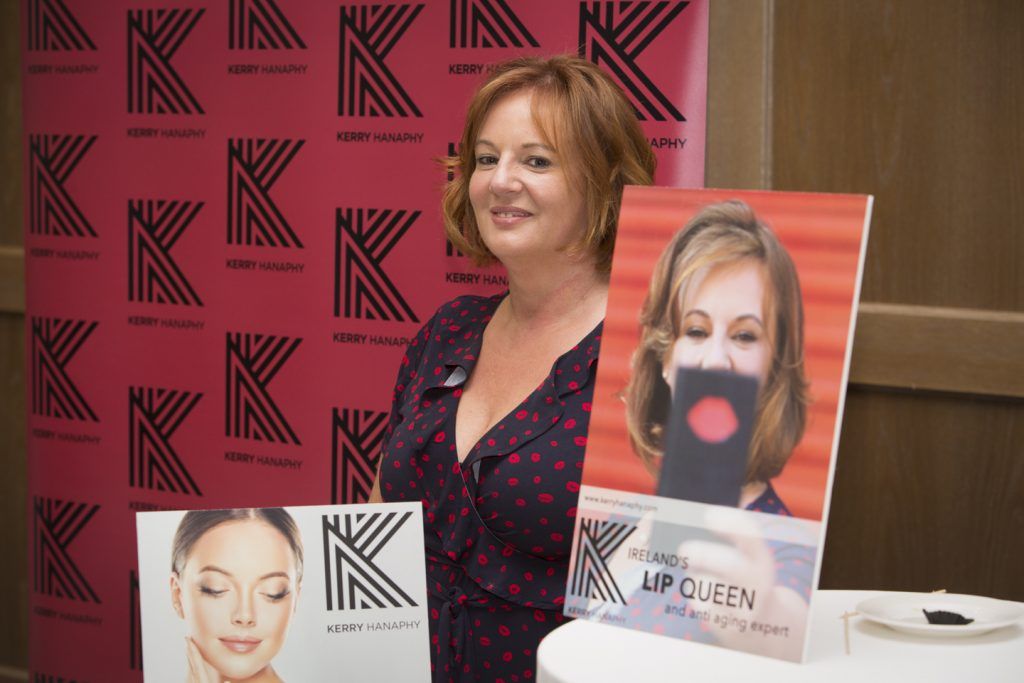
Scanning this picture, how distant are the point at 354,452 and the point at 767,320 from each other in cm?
183

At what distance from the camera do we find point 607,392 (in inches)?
45.4

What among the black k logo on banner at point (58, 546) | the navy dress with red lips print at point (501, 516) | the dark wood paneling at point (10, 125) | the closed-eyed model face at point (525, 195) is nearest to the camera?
the navy dress with red lips print at point (501, 516)

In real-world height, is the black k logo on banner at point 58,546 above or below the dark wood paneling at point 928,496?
below

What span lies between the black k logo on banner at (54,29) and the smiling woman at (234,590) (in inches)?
80.8

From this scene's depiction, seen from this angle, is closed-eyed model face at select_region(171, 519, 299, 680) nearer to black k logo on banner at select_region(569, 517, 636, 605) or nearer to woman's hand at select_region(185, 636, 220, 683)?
woman's hand at select_region(185, 636, 220, 683)

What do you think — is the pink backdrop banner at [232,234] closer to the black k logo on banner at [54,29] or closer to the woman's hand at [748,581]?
the black k logo on banner at [54,29]

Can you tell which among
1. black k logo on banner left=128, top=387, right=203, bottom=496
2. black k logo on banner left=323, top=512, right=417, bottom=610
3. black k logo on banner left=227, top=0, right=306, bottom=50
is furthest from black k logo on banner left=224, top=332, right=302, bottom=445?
black k logo on banner left=323, top=512, right=417, bottom=610

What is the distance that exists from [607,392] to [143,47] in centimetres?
226

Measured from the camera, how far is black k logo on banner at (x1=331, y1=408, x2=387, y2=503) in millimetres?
2744

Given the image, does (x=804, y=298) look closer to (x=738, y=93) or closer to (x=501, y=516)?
(x=501, y=516)

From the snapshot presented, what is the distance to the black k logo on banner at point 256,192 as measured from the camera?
9.25ft

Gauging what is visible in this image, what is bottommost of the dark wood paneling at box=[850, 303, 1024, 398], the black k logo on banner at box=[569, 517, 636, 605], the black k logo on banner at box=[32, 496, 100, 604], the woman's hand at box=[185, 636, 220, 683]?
the black k logo on banner at box=[32, 496, 100, 604]

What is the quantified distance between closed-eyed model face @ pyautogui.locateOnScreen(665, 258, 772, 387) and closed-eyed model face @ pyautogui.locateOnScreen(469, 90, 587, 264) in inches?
32.0

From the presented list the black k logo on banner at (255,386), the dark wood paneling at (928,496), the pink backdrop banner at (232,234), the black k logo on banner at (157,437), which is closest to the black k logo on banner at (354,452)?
the pink backdrop banner at (232,234)
